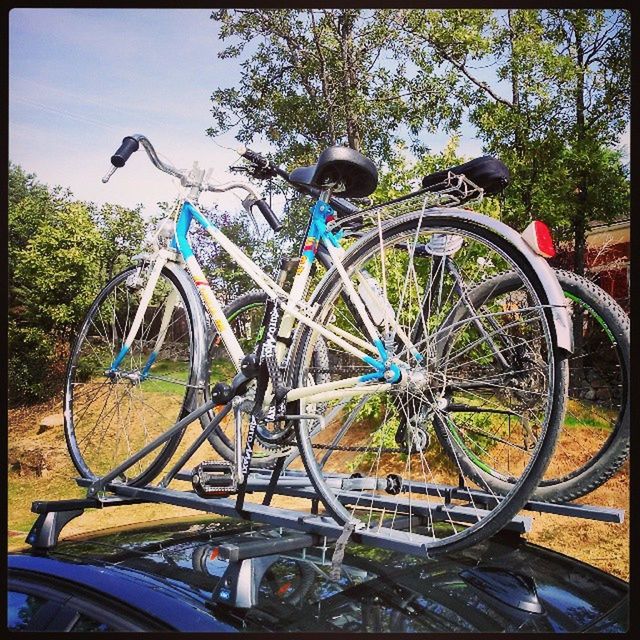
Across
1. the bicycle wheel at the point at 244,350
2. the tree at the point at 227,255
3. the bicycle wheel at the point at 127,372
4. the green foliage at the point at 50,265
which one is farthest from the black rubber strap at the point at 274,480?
the green foliage at the point at 50,265

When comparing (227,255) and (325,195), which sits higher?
(325,195)

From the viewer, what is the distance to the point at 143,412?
278cm

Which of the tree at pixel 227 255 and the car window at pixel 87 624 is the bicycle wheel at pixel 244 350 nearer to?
the tree at pixel 227 255

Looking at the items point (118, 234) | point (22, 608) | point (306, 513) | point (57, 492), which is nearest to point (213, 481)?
point (306, 513)

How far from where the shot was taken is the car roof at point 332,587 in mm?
1252

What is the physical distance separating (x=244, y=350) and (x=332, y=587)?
1109mm

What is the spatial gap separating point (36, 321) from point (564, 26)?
2475 mm

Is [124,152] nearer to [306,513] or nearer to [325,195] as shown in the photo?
[325,195]

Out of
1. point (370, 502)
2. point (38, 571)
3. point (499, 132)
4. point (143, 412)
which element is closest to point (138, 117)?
point (143, 412)

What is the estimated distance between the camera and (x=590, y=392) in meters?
2.43

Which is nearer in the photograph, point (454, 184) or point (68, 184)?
point (454, 184)

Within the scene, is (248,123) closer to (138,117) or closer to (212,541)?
(138,117)
